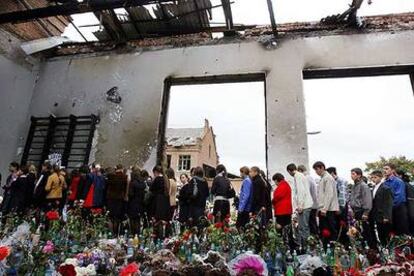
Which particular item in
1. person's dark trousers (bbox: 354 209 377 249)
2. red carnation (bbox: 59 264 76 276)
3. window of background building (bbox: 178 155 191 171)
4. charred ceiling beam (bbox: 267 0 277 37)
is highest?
window of background building (bbox: 178 155 191 171)

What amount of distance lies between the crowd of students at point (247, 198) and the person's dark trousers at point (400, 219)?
14 millimetres

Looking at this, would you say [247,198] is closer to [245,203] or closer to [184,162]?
[245,203]

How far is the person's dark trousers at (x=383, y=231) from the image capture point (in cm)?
512

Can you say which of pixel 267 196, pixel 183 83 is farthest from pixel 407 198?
pixel 183 83

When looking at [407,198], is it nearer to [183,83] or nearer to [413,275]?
[413,275]

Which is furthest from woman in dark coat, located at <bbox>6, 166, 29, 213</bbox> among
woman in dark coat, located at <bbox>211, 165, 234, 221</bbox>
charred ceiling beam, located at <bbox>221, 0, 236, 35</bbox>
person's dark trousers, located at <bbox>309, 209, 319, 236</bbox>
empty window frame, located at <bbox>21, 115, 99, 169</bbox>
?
charred ceiling beam, located at <bbox>221, 0, 236, 35</bbox>

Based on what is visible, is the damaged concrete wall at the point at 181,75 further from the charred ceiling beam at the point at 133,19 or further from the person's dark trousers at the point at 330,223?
the person's dark trousers at the point at 330,223

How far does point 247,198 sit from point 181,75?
425cm

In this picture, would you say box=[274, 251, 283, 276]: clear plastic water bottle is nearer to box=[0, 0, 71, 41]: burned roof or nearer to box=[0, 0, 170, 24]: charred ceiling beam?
box=[0, 0, 170, 24]: charred ceiling beam

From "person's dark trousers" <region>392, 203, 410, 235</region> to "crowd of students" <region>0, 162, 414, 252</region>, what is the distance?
1 cm

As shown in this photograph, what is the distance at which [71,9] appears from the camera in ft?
25.0

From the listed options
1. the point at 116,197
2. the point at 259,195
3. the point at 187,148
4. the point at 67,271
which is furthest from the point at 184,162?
the point at 67,271

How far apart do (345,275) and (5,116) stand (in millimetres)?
9710

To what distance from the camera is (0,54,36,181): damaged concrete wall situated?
29.2ft
